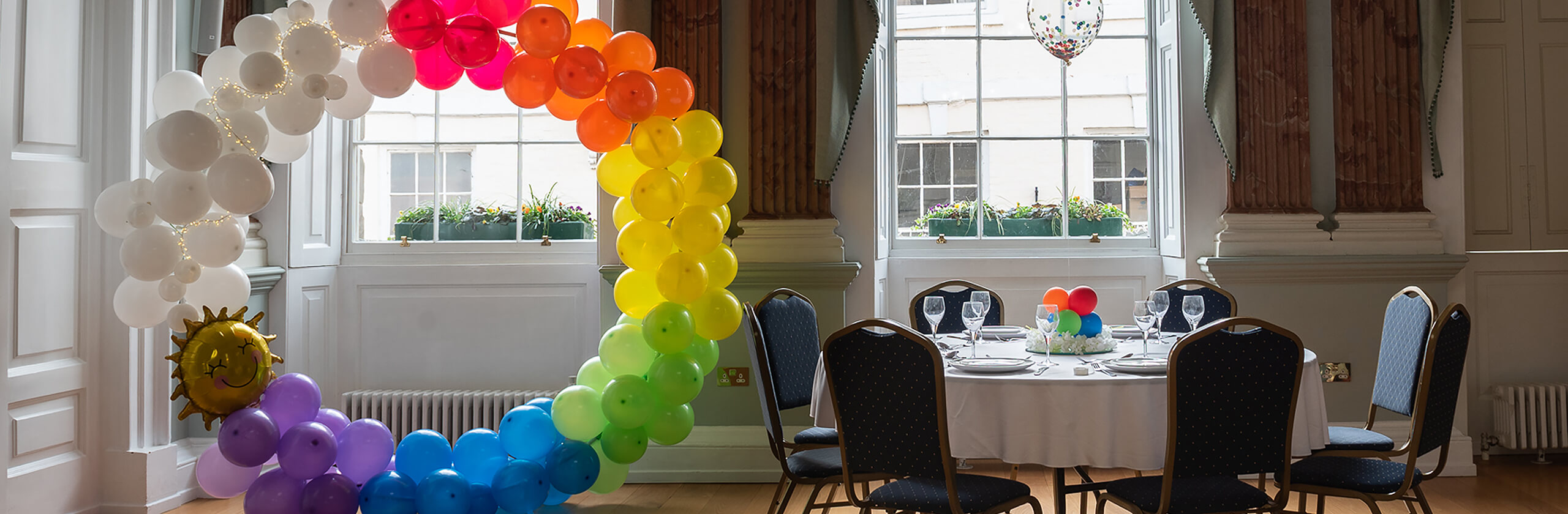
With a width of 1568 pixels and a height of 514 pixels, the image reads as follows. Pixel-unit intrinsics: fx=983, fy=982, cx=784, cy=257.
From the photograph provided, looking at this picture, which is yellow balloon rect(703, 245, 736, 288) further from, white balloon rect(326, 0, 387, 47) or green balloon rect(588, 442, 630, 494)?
white balloon rect(326, 0, 387, 47)

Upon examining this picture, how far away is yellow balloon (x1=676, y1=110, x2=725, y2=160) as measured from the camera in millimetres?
3178

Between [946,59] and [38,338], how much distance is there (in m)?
3.74

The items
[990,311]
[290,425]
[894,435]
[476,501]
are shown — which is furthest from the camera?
[990,311]

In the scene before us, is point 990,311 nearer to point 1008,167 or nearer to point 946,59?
point 1008,167

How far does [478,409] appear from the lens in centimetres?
439

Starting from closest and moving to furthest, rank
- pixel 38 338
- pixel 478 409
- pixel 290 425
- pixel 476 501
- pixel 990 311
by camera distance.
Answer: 1. pixel 290 425
2. pixel 476 501
3. pixel 38 338
4. pixel 990 311
5. pixel 478 409

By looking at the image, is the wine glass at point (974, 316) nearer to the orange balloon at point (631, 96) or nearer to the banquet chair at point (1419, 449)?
the banquet chair at point (1419, 449)

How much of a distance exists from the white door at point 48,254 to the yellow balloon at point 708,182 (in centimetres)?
222

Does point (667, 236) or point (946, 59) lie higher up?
point (946, 59)

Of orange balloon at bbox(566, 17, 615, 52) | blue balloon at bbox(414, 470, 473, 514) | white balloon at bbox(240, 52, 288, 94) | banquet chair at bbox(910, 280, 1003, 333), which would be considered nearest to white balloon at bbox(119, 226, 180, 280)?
white balloon at bbox(240, 52, 288, 94)

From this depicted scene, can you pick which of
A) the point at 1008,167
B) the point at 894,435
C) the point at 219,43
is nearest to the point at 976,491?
the point at 894,435

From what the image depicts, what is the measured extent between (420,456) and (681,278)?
105cm

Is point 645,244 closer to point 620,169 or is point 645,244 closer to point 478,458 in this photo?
point 620,169

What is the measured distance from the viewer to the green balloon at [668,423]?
128 inches
